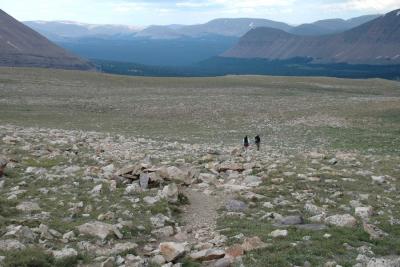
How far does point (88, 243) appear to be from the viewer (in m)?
10.8

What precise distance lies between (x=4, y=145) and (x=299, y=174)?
1409 cm

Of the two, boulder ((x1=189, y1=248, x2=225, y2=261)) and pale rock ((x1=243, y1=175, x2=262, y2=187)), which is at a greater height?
boulder ((x1=189, y1=248, x2=225, y2=261))

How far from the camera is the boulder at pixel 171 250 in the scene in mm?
10078

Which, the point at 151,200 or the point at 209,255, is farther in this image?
the point at 151,200

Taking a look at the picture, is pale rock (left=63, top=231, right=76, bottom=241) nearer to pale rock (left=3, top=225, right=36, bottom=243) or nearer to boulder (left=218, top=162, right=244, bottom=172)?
pale rock (left=3, top=225, right=36, bottom=243)

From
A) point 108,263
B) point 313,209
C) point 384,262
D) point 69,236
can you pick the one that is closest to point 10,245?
point 69,236

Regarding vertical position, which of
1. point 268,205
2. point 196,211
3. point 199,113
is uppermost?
point 268,205

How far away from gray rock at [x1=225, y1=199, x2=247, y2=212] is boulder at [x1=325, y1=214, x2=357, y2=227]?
244cm

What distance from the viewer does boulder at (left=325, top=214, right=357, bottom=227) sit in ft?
A: 40.8

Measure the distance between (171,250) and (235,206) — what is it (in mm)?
4096

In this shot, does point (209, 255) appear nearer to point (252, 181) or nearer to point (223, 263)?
point (223, 263)

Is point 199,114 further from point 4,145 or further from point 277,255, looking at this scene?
point 277,255

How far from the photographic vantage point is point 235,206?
14016 millimetres

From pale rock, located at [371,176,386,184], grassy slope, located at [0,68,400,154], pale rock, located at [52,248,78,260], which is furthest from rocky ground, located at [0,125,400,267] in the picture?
grassy slope, located at [0,68,400,154]
